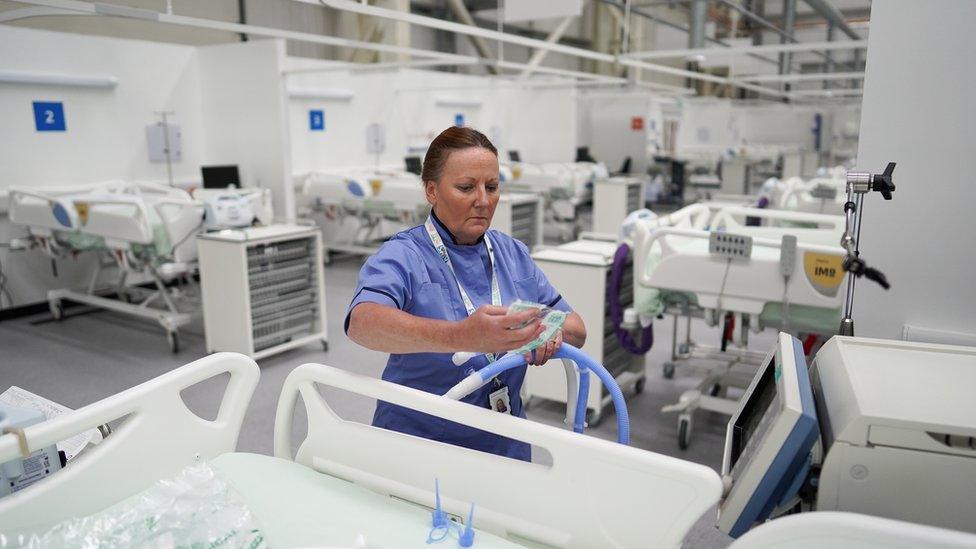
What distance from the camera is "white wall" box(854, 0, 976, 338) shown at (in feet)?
6.12

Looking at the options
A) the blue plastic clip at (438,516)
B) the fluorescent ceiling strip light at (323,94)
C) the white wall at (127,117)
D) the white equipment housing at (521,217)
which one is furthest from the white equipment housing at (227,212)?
the blue plastic clip at (438,516)

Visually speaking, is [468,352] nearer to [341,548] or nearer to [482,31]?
[341,548]

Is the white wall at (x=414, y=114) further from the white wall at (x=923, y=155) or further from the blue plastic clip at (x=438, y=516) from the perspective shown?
the blue plastic clip at (x=438, y=516)

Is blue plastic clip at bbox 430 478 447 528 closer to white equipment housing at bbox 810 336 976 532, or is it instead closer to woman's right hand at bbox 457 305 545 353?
woman's right hand at bbox 457 305 545 353

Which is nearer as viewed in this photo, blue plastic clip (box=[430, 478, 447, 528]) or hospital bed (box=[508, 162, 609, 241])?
blue plastic clip (box=[430, 478, 447, 528])

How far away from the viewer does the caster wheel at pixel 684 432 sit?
3344mm

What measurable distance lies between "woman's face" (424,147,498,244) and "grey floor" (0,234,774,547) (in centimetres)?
164

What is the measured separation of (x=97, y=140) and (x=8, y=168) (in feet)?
2.58

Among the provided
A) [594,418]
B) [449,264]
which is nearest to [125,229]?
[594,418]

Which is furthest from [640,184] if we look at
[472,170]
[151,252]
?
[472,170]

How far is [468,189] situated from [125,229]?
4.00 metres

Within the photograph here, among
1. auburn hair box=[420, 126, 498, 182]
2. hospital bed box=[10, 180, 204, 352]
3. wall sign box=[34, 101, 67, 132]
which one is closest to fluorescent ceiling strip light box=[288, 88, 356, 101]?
wall sign box=[34, 101, 67, 132]

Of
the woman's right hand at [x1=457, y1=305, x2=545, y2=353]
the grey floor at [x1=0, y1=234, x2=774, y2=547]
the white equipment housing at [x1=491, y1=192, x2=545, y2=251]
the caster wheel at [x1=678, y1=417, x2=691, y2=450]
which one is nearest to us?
the woman's right hand at [x1=457, y1=305, x2=545, y2=353]

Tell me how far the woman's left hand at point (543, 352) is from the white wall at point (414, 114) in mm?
7055
